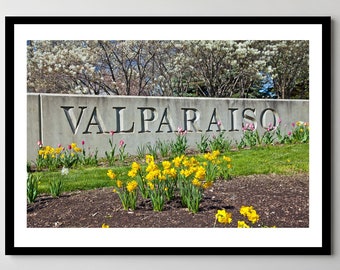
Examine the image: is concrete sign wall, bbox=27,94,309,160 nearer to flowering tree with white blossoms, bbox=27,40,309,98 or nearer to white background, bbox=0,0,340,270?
flowering tree with white blossoms, bbox=27,40,309,98

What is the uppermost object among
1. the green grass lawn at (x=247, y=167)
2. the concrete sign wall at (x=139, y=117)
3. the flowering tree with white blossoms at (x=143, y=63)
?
the flowering tree with white blossoms at (x=143, y=63)

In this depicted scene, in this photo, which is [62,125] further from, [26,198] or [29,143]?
[26,198]

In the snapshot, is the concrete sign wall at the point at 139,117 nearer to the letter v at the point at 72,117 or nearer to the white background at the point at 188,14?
the letter v at the point at 72,117

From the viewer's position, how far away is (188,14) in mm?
2645

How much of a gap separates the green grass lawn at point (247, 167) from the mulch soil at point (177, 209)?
0.04 metres

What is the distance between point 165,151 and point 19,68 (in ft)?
2.96

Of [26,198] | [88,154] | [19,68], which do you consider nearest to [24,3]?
[19,68]

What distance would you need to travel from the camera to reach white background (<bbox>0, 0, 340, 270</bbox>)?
2.61 m

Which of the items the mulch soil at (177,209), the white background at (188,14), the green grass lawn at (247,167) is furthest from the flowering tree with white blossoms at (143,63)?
the mulch soil at (177,209)

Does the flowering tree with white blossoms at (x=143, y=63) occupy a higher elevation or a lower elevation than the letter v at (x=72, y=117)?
higher

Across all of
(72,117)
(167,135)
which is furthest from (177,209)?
(72,117)

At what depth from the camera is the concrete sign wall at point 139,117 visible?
263cm

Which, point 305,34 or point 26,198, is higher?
point 305,34

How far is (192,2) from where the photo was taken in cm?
265
